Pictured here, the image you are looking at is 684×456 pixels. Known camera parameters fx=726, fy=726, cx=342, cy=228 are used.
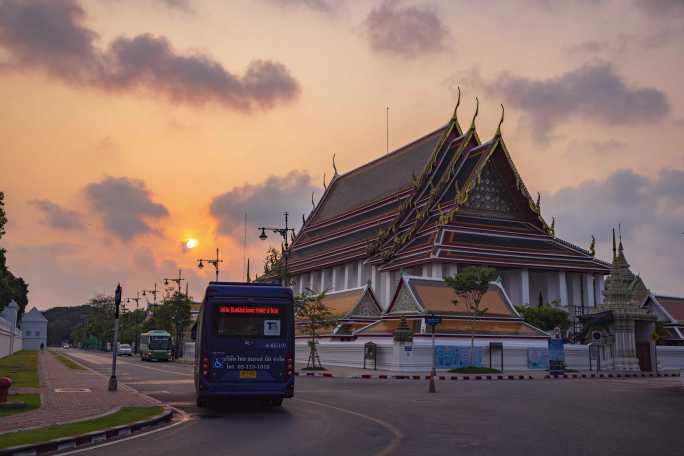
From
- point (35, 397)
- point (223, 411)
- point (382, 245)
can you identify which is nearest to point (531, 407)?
point (223, 411)

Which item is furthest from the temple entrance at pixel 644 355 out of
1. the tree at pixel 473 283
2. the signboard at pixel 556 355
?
the tree at pixel 473 283

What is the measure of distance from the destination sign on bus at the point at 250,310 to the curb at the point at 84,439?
3.03 m

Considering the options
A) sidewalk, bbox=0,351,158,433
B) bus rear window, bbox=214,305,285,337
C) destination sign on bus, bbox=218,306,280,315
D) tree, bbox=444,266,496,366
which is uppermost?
tree, bbox=444,266,496,366

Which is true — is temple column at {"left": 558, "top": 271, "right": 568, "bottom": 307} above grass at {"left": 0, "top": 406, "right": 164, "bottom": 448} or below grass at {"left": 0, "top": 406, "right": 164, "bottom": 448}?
above

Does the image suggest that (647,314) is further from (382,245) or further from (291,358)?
(291,358)

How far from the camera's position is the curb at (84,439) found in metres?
10.4

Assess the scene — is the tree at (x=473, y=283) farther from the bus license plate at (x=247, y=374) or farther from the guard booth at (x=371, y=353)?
the bus license plate at (x=247, y=374)

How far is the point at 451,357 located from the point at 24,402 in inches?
1091

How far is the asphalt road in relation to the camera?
10992 millimetres

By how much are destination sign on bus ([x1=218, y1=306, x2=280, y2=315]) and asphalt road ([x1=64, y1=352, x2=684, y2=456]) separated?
2.28 metres

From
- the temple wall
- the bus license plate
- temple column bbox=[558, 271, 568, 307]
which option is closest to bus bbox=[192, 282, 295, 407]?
the bus license plate

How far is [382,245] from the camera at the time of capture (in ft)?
216

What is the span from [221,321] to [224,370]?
1123 millimetres

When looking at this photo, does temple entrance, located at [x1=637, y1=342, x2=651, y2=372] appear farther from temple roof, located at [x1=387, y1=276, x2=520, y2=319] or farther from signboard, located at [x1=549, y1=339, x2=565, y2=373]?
signboard, located at [x1=549, y1=339, x2=565, y2=373]
